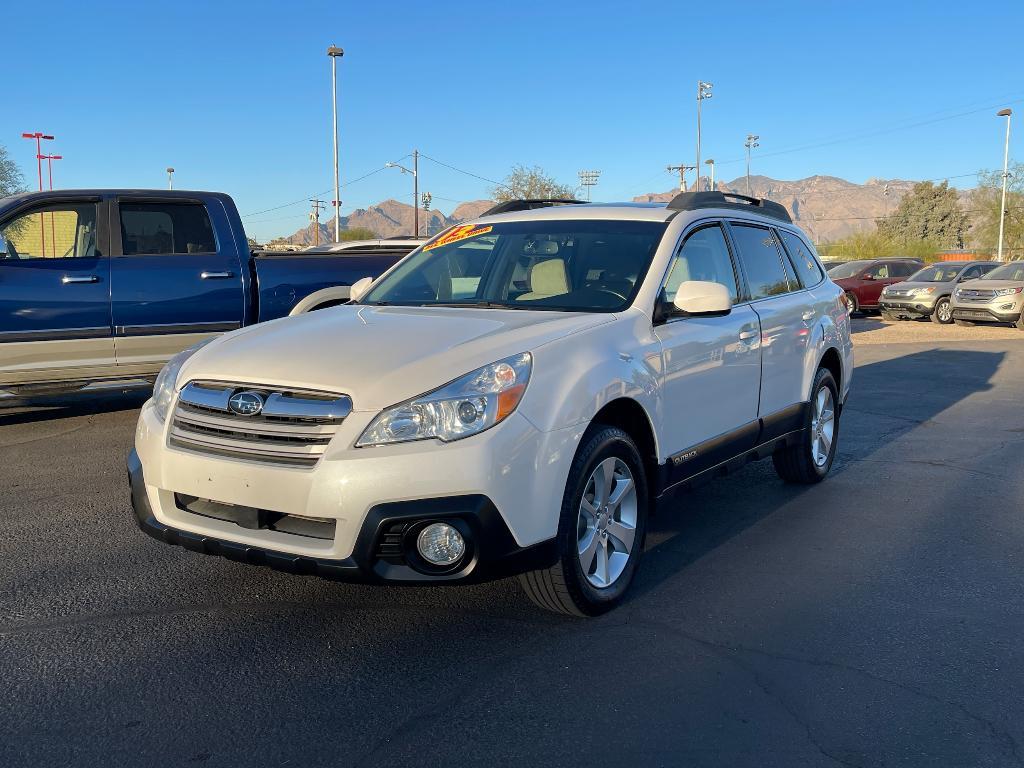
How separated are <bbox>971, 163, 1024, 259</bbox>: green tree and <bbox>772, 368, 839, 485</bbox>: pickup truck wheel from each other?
6610 cm

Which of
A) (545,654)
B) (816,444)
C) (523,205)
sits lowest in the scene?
(545,654)

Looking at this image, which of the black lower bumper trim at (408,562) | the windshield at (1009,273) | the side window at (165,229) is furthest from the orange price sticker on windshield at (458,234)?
the windshield at (1009,273)

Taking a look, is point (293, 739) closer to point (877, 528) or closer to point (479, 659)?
point (479, 659)

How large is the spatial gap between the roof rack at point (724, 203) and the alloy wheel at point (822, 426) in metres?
1.24

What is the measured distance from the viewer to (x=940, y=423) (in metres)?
8.84

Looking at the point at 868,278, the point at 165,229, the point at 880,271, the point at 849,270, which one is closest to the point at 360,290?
the point at 165,229

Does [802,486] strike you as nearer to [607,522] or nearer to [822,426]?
[822,426]

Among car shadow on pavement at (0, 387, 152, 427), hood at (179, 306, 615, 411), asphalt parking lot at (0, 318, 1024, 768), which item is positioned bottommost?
asphalt parking lot at (0, 318, 1024, 768)

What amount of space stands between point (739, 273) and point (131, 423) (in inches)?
220

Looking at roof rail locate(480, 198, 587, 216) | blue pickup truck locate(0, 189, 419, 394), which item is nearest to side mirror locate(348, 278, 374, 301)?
roof rail locate(480, 198, 587, 216)

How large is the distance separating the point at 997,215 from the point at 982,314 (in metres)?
61.6

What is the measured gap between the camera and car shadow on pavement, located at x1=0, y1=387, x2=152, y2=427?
8.45 m

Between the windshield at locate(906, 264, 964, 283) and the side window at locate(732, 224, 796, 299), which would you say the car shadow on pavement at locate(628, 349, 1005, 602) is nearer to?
the side window at locate(732, 224, 796, 299)

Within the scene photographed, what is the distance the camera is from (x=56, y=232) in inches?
314
